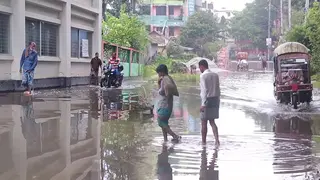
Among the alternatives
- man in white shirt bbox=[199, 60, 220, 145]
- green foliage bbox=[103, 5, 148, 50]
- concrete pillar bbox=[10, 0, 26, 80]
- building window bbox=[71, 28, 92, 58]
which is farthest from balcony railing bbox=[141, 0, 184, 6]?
man in white shirt bbox=[199, 60, 220, 145]

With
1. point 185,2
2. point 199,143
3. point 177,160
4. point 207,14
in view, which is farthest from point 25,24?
point 185,2

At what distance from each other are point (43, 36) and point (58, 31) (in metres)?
1.52

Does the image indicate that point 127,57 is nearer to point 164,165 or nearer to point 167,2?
point 164,165

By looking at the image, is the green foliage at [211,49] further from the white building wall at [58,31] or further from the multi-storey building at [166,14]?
the white building wall at [58,31]

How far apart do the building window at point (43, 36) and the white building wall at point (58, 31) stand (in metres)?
0.05

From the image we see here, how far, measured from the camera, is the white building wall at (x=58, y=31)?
60.9 feet

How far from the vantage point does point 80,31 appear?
2670cm

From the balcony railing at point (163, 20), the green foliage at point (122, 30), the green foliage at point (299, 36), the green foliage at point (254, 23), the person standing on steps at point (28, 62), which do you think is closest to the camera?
the person standing on steps at point (28, 62)

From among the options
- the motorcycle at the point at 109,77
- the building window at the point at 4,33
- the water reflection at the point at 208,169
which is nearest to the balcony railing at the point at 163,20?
the motorcycle at the point at 109,77

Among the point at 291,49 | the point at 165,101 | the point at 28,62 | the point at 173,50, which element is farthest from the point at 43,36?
the point at 173,50

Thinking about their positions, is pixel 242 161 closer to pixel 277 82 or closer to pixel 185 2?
pixel 277 82

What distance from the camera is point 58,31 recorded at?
23.6 metres

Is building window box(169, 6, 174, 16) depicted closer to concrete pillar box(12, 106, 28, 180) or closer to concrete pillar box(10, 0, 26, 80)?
concrete pillar box(10, 0, 26, 80)

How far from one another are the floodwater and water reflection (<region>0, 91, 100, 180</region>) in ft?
0.04
